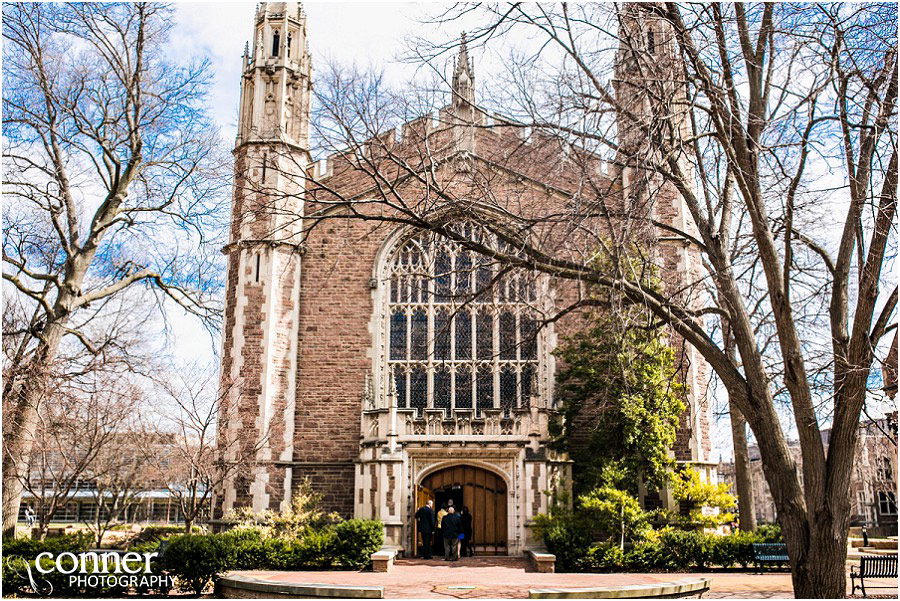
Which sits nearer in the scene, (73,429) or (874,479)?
(73,429)

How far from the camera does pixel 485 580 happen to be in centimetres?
1344

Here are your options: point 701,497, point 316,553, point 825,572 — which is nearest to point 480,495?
point 316,553

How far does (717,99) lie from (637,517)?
10.6m

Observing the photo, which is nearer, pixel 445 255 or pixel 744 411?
pixel 744 411

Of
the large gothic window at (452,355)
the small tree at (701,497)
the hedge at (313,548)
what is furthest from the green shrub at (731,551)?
the hedge at (313,548)

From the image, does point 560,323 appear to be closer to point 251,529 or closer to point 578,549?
point 578,549

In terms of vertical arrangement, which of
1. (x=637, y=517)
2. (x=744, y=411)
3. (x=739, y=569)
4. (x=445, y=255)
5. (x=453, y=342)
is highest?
(x=445, y=255)

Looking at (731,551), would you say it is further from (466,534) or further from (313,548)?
(313,548)

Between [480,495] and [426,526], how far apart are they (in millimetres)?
1846

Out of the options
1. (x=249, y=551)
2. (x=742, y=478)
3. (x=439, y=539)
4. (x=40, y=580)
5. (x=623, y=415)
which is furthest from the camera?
(x=742, y=478)

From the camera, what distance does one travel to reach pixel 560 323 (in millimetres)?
20219

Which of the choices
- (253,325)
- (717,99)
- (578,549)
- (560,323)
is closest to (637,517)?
(578,549)

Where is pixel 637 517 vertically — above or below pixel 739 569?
above

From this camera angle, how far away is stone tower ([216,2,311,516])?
18422mm
